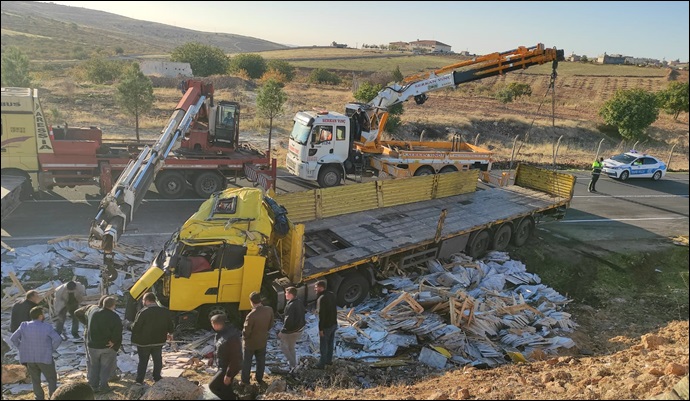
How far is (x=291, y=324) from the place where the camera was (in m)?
7.23

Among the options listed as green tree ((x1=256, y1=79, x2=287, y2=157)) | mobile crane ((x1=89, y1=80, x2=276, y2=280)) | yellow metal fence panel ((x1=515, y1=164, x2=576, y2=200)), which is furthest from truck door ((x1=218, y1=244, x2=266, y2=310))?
green tree ((x1=256, y1=79, x2=287, y2=157))

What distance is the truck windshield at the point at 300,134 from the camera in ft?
54.4

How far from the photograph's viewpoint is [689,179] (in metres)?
24.1

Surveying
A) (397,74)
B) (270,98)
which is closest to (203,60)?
(397,74)

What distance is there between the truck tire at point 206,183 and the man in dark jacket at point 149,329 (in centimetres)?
930

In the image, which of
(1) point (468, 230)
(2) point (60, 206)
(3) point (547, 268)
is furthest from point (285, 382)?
(2) point (60, 206)

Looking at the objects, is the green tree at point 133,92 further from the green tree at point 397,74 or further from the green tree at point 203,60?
the green tree at point 203,60

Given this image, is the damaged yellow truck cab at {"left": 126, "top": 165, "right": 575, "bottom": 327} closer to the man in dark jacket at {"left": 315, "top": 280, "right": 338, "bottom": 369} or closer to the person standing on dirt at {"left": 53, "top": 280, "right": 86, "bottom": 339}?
the person standing on dirt at {"left": 53, "top": 280, "right": 86, "bottom": 339}

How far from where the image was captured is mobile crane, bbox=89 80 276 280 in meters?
11.4

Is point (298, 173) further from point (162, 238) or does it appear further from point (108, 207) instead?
point (108, 207)

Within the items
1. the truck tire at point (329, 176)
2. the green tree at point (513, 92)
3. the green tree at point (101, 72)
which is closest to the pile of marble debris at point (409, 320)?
the truck tire at point (329, 176)

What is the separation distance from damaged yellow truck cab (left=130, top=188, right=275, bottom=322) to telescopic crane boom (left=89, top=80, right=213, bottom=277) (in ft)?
→ 5.07

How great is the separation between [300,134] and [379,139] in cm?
325

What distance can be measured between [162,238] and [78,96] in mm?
27730
